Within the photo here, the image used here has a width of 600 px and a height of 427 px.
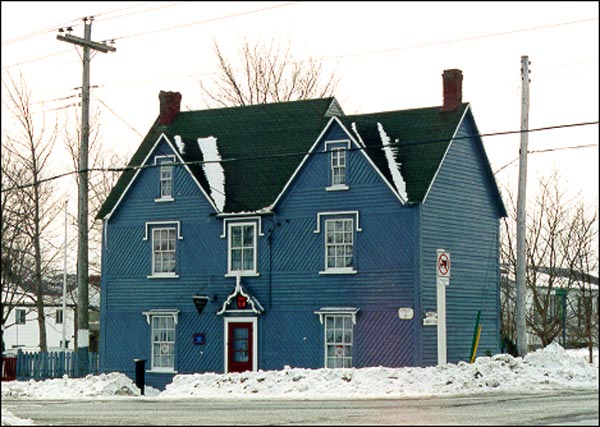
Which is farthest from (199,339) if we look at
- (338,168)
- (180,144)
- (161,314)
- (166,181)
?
(338,168)

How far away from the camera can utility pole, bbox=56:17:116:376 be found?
35.9 metres

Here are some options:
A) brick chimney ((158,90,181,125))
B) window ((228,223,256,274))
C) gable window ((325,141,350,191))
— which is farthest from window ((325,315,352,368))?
brick chimney ((158,90,181,125))

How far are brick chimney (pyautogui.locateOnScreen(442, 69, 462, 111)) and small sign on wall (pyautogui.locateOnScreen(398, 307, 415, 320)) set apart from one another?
7264mm

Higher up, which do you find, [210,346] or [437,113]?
[437,113]

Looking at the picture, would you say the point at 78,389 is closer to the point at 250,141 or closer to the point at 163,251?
the point at 163,251

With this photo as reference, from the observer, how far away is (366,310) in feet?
118

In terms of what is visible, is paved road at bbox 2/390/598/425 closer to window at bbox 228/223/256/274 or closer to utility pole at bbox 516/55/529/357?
utility pole at bbox 516/55/529/357

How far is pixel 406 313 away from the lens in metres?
35.1

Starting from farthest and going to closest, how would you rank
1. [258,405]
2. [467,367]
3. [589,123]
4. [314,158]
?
1. [314,158]
2. [467,367]
3. [589,123]
4. [258,405]

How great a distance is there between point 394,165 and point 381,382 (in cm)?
917

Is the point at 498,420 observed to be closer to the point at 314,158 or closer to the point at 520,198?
the point at 520,198

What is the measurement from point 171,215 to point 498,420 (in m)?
23.1

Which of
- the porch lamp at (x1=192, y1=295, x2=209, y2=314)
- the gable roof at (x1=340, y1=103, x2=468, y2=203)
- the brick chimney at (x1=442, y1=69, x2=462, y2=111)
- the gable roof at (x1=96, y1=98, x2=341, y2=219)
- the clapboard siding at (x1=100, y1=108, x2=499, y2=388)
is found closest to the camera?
the clapboard siding at (x1=100, y1=108, x2=499, y2=388)

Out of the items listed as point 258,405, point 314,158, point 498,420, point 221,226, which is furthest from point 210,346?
point 498,420
